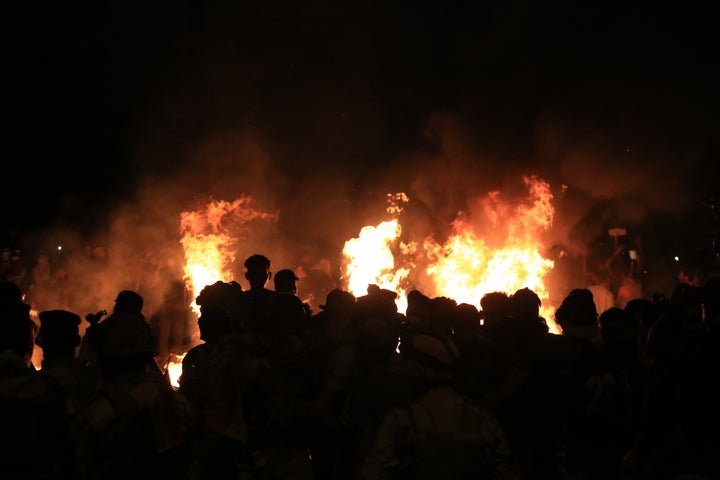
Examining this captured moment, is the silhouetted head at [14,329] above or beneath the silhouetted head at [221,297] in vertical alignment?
beneath

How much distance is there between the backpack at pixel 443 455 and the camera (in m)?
2.92

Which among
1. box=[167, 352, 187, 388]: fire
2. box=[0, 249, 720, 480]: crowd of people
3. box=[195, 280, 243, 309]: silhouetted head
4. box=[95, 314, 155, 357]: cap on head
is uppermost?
box=[167, 352, 187, 388]: fire

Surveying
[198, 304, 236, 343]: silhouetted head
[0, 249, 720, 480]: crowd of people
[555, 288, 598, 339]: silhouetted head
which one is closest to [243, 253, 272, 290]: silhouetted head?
[0, 249, 720, 480]: crowd of people

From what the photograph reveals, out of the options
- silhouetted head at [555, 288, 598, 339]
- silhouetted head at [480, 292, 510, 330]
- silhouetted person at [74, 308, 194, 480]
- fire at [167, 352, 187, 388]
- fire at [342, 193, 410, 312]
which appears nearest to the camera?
silhouetted person at [74, 308, 194, 480]

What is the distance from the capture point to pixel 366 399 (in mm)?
3869

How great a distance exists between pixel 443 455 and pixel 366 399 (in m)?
0.99

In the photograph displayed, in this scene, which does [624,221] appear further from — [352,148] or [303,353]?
[303,353]

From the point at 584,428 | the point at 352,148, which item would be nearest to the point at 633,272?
the point at 352,148

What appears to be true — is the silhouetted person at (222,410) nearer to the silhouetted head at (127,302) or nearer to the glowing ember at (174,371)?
the silhouetted head at (127,302)

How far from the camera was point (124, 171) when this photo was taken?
18609mm

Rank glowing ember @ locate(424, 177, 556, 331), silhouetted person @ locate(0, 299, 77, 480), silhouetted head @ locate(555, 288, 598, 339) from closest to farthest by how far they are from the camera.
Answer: silhouetted person @ locate(0, 299, 77, 480)
silhouetted head @ locate(555, 288, 598, 339)
glowing ember @ locate(424, 177, 556, 331)

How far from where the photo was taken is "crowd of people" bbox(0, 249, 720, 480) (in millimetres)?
3094

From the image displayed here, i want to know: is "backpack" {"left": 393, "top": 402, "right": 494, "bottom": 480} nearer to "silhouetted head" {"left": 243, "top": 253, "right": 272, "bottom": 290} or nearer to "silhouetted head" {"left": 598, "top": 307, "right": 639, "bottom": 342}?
"silhouetted head" {"left": 598, "top": 307, "right": 639, "bottom": 342}

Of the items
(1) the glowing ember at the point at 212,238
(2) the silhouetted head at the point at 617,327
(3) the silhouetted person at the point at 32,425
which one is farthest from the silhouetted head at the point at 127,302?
(1) the glowing ember at the point at 212,238
